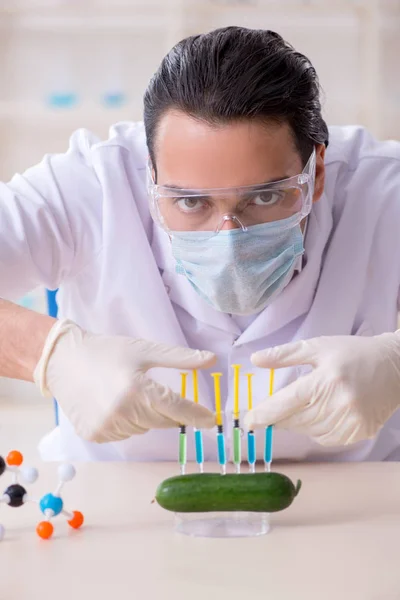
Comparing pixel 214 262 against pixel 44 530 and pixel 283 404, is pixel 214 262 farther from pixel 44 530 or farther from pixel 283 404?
pixel 44 530

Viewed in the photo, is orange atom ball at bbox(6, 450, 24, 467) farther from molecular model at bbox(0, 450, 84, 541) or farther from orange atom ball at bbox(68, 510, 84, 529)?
orange atom ball at bbox(68, 510, 84, 529)

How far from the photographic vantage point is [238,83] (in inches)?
62.2

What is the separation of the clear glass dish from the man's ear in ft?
2.45

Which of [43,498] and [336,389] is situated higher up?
[336,389]

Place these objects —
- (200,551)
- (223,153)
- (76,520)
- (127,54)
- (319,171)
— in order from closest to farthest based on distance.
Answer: (200,551), (76,520), (223,153), (319,171), (127,54)

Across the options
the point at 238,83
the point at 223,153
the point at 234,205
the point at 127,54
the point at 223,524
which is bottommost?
the point at 223,524

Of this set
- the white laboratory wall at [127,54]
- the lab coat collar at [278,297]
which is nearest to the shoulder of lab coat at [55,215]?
the lab coat collar at [278,297]

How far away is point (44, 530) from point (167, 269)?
2.38 ft

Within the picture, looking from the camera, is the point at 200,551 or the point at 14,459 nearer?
the point at 200,551

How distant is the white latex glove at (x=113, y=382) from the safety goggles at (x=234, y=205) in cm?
28

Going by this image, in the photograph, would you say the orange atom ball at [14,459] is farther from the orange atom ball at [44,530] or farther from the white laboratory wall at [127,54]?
the white laboratory wall at [127,54]

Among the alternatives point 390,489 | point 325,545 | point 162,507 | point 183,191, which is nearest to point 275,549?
point 325,545

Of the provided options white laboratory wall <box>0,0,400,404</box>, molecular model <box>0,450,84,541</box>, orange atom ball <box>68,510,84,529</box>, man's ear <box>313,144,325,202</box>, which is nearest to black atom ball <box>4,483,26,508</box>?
molecular model <box>0,450,84,541</box>

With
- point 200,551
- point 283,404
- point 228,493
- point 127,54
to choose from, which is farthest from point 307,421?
point 127,54
